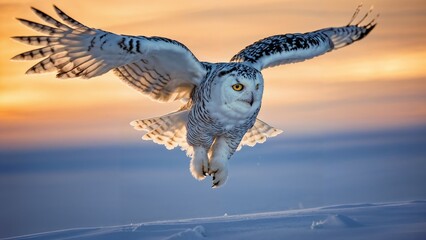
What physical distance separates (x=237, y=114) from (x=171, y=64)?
596 mm

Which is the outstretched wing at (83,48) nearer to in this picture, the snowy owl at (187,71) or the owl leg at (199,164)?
the snowy owl at (187,71)

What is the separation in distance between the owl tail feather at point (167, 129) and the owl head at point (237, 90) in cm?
80

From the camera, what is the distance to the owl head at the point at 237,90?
469cm

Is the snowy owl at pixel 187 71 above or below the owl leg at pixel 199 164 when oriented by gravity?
above

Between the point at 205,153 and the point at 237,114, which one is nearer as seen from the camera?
the point at 237,114

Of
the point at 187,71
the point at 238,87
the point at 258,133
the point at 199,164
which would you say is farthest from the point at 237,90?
the point at 258,133

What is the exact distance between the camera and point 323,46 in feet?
18.4

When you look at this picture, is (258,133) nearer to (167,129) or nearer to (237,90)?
(167,129)

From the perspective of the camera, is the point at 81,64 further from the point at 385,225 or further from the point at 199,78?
the point at 385,225

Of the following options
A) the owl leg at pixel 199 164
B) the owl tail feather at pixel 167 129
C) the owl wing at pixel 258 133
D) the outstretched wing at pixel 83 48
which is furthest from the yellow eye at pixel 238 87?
the owl wing at pixel 258 133

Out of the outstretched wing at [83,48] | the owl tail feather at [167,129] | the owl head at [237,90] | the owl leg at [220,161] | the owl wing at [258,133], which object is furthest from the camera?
the owl wing at [258,133]

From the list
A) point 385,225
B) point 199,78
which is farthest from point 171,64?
point 385,225

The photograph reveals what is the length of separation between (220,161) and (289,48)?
90 cm

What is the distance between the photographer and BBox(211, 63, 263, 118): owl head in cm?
469
